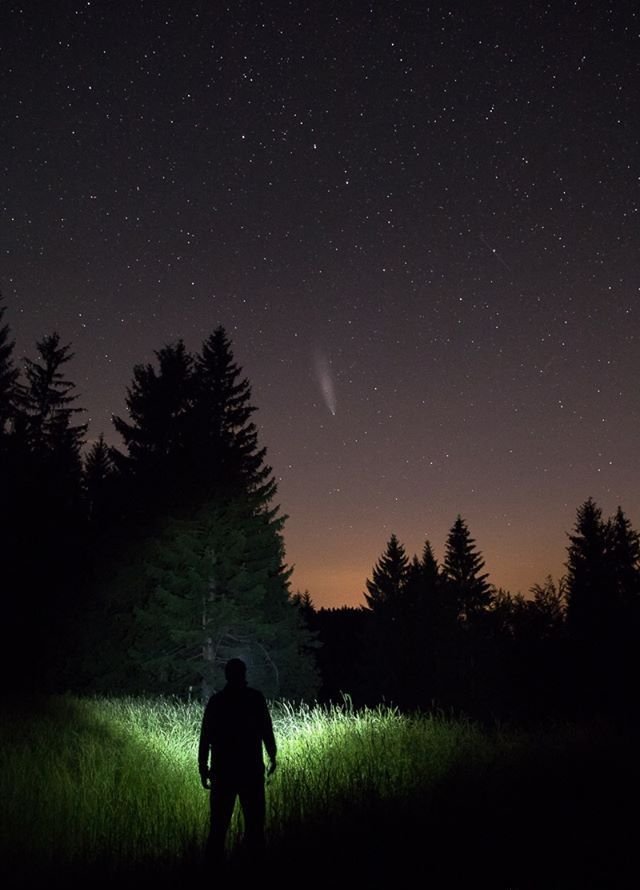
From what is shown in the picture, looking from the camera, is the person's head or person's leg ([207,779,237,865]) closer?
person's leg ([207,779,237,865])

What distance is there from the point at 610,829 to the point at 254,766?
333cm

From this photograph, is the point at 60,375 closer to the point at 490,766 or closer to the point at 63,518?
the point at 63,518

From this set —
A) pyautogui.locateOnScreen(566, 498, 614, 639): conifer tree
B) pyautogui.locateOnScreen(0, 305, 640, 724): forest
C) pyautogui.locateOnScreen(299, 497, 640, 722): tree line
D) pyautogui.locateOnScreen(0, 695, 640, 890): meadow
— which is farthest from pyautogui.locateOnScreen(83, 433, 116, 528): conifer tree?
pyautogui.locateOnScreen(566, 498, 614, 639): conifer tree

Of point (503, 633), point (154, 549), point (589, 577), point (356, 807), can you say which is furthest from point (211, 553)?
point (503, 633)

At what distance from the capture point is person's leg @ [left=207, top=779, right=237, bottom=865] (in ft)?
17.7

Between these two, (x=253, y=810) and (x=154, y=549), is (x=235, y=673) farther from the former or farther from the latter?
(x=154, y=549)

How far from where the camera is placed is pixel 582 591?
47.0 metres

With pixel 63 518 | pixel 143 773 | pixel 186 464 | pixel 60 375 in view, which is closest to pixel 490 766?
pixel 143 773

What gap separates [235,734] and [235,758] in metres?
0.19

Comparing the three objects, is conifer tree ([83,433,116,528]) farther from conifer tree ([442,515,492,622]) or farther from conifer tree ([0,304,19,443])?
conifer tree ([442,515,492,622])

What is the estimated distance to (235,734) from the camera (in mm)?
5656

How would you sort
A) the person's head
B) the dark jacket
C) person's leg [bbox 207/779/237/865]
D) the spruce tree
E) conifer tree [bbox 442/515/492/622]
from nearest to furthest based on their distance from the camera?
1. person's leg [bbox 207/779/237/865]
2. the dark jacket
3. the person's head
4. the spruce tree
5. conifer tree [bbox 442/515/492/622]

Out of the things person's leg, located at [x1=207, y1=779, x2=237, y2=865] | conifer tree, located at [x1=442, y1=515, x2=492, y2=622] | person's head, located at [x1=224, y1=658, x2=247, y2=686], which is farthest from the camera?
conifer tree, located at [x1=442, y1=515, x2=492, y2=622]

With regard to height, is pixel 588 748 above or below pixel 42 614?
below
